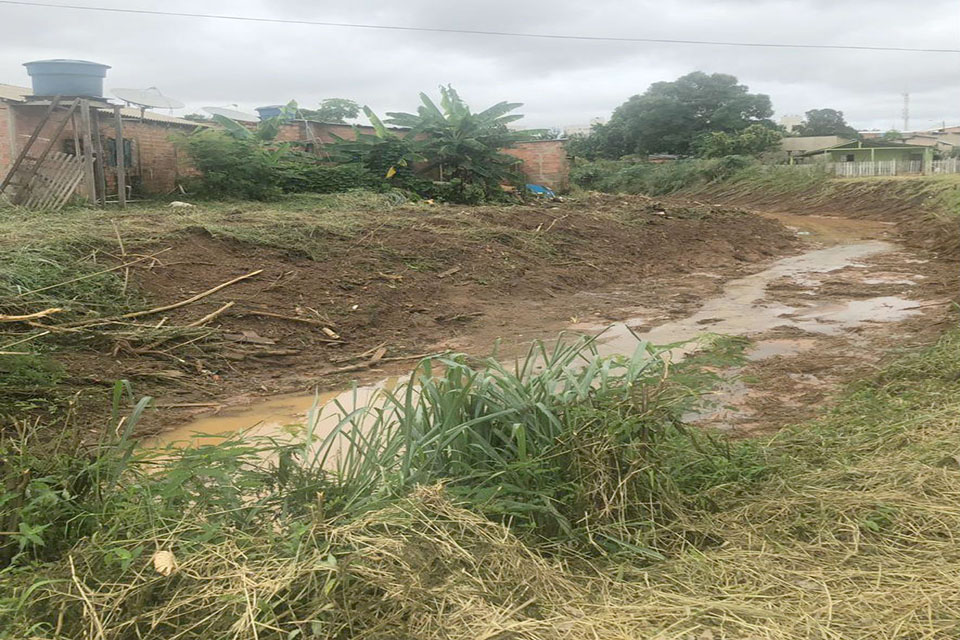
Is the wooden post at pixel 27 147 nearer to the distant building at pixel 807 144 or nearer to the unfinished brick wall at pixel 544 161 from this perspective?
the unfinished brick wall at pixel 544 161

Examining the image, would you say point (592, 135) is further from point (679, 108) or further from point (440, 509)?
point (440, 509)

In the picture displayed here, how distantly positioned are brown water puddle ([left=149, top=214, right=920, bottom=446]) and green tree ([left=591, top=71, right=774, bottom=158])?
2932 centimetres

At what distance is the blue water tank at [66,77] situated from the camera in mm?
12438

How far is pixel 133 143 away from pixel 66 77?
2.17m

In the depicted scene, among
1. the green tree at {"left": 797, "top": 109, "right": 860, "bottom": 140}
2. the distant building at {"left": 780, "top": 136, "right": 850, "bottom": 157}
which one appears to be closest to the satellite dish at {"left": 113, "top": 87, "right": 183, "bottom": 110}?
the distant building at {"left": 780, "top": 136, "right": 850, "bottom": 157}

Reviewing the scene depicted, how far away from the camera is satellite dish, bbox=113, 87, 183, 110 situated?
15.2 metres

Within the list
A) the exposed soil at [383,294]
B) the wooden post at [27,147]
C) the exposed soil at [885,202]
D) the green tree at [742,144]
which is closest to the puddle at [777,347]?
the exposed soil at [383,294]

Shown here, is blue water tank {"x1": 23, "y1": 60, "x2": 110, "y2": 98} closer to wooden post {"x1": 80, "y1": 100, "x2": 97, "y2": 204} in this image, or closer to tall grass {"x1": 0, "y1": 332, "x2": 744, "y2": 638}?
wooden post {"x1": 80, "y1": 100, "x2": 97, "y2": 204}

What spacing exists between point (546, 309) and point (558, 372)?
677 centimetres

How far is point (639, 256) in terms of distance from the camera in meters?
14.0

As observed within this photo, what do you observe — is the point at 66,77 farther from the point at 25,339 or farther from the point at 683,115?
the point at 683,115

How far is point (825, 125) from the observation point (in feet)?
198

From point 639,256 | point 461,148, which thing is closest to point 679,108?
point 461,148

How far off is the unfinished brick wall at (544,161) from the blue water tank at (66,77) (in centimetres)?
1273
